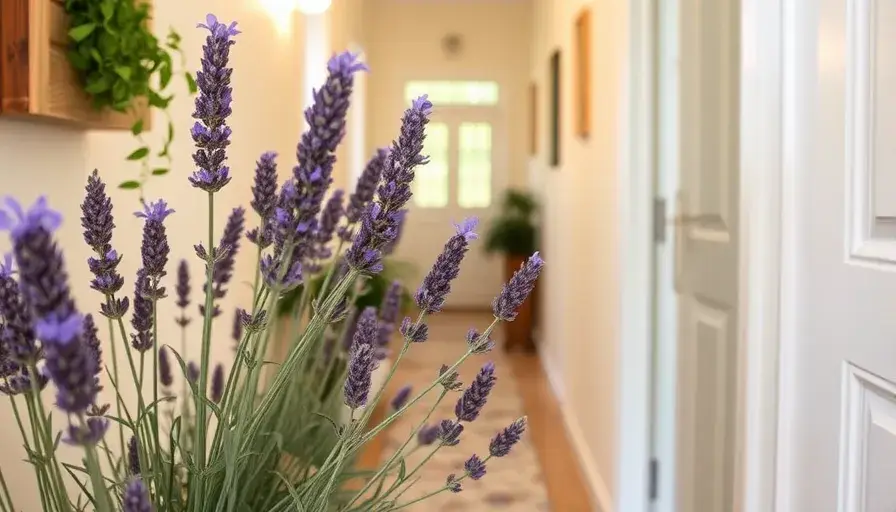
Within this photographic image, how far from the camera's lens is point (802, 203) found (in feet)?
4.25

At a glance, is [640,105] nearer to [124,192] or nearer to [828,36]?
[828,36]

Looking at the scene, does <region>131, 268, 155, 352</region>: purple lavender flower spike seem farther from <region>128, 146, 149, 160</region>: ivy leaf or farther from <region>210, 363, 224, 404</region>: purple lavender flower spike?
<region>128, 146, 149, 160</region>: ivy leaf

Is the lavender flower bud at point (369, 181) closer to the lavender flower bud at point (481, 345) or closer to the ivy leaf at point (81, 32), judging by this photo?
the lavender flower bud at point (481, 345)

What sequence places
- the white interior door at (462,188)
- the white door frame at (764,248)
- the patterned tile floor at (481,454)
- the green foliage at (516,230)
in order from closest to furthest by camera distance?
the white door frame at (764,248)
the patterned tile floor at (481,454)
the green foliage at (516,230)
the white interior door at (462,188)

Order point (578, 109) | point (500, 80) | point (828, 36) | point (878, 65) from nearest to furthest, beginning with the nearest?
1. point (878, 65)
2. point (828, 36)
3. point (578, 109)
4. point (500, 80)

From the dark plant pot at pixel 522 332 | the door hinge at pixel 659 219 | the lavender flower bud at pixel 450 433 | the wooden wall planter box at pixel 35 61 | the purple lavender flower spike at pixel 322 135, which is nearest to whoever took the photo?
the purple lavender flower spike at pixel 322 135

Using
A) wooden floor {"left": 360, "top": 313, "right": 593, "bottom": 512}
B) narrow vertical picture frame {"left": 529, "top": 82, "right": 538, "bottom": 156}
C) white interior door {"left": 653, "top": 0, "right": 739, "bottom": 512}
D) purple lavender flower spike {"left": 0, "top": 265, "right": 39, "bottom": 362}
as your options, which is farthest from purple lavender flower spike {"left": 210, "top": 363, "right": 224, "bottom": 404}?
narrow vertical picture frame {"left": 529, "top": 82, "right": 538, "bottom": 156}

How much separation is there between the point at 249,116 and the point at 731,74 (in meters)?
1.34

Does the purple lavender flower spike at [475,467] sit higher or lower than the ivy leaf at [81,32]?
lower

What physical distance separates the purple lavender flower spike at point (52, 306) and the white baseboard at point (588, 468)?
2.56 m

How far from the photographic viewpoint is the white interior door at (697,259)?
5.61ft

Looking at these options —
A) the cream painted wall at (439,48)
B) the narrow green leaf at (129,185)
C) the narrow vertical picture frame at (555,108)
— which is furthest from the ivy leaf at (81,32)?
the cream painted wall at (439,48)

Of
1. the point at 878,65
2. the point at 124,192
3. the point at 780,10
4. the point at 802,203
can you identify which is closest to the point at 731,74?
the point at 780,10

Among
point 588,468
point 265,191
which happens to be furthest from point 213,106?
point 588,468
